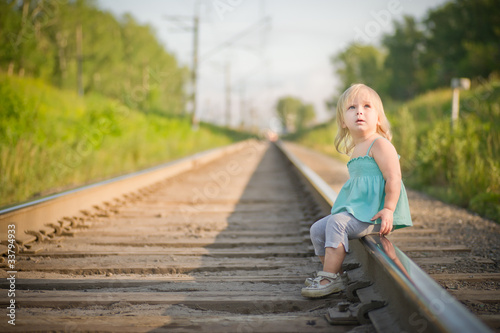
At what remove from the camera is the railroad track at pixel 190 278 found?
1.54m

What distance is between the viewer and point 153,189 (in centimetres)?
568

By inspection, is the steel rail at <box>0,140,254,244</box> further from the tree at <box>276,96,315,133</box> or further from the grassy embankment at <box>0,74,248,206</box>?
the tree at <box>276,96,315,133</box>

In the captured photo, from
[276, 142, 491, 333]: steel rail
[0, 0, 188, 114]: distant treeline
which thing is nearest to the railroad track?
[276, 142, 491, 333]: steel rail

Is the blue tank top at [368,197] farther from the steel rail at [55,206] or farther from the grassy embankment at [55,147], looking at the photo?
the grassy embankment at [55,147]

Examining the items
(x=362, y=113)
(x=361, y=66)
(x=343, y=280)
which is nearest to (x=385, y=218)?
(x=343, y=280)

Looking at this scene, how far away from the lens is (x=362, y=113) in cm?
205

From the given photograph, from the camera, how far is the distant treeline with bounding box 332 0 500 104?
1116 inches

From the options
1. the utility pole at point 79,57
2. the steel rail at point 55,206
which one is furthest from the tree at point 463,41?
the utility pole at point 79,57

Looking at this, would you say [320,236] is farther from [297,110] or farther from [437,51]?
[297,110]

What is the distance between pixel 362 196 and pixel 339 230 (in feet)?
0.73

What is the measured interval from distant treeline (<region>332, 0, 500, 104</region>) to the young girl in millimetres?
14906

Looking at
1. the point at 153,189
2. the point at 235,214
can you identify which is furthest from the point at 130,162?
the point at 235,214

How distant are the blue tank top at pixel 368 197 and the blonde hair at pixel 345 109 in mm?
169

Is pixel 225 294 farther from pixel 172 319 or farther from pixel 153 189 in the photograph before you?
pixel 153 189
